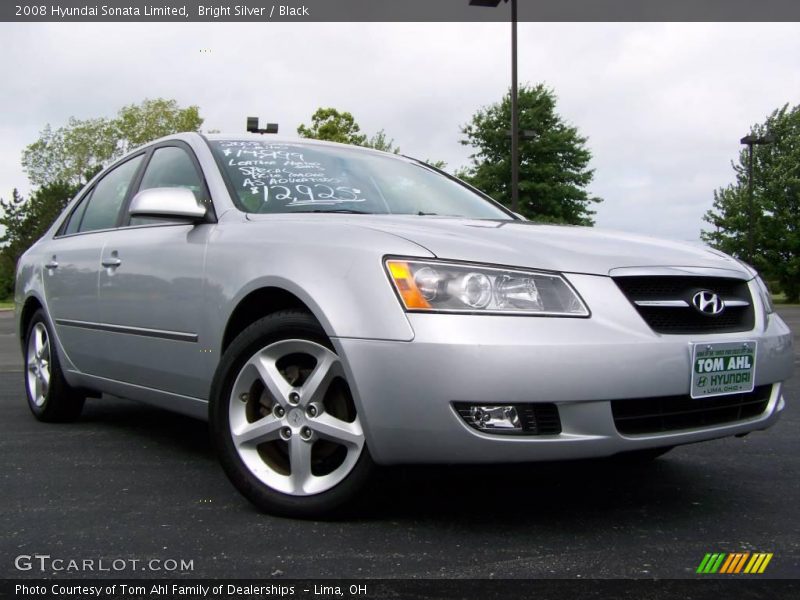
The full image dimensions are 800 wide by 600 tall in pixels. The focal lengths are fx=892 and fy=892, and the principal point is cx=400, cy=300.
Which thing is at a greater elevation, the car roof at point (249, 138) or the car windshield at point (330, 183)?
the car roof at point (249, 138)

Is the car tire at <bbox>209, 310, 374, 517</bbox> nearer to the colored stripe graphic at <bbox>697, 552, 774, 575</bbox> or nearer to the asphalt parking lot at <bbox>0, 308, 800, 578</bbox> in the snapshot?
the asphalt parking lot at <bbox>0, 308, 800, 578</bbox>

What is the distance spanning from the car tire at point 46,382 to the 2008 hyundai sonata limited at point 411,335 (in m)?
1.34

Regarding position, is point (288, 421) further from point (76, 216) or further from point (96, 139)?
point (96, 139)

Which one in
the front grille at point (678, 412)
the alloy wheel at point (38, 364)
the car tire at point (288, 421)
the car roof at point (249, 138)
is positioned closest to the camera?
the front grille at point (678, 412)

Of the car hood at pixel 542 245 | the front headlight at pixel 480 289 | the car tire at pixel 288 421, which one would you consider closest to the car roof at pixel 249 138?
the car hood at pixel 542 245

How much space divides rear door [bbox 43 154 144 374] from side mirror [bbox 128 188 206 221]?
96 cm

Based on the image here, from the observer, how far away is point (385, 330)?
8.95 feet

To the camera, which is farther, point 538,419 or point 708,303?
point 708,303

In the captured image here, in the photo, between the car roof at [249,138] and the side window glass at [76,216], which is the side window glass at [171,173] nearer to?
the car roof at [249,138]

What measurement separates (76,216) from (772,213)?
3823 centimetres

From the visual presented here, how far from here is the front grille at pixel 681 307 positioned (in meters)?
2.87

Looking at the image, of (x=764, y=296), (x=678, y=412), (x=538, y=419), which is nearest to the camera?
(x=538, y=419)

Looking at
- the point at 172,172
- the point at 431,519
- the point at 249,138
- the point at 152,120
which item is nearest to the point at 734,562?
the point at 431,519

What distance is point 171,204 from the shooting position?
3.66 metres
